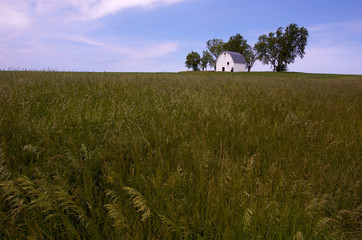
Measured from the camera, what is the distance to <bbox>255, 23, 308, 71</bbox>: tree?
182ft

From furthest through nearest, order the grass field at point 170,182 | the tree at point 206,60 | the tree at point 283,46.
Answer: the tree at point 206,60 → the tree at point 283,46 → the grass field at point 170,182

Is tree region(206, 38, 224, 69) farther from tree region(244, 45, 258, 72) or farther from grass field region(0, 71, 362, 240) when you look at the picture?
grass field region(0, 71, 362, 240)

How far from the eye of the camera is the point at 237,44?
69.9 metres

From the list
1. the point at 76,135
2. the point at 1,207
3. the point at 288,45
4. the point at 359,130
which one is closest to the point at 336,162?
the point at 359,130

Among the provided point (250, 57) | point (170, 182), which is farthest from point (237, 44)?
point (170, 182)

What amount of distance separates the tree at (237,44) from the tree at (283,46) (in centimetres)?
986

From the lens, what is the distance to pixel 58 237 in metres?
1.55

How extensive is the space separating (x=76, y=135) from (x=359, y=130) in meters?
5.23

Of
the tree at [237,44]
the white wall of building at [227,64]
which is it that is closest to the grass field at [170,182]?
the white wall of building at [227,64]

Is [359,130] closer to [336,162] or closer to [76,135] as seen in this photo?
[336,162]

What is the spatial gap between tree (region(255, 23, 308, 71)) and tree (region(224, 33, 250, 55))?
9.86 m

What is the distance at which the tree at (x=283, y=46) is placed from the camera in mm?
55531

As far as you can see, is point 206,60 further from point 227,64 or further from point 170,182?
Result: point 170,182

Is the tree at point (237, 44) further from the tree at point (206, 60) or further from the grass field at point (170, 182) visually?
the grass field at point (170, 182)
